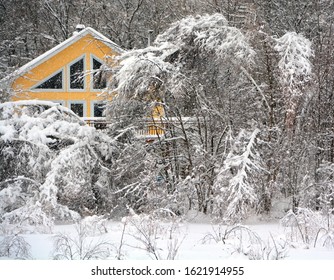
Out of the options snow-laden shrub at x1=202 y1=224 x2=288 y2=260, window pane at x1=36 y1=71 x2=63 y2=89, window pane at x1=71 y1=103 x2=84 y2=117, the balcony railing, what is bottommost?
snow-laden shrub at x1=202 y1=224 x2=288 y2=260

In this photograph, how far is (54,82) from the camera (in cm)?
2145

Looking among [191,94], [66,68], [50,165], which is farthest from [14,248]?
[66,68]

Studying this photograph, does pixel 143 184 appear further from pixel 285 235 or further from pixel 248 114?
pixel 285 235

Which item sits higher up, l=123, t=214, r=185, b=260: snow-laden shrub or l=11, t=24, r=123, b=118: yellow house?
l=11, t=24, r=123, b=118: yellow house

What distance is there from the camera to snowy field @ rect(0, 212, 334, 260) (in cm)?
787

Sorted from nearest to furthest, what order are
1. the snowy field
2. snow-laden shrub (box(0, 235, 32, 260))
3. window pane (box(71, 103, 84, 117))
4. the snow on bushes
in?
1. the snowy field
2. snow-laden shrub (box(0, 235, 32, 260))
3. the snow on bushes
4. window pane (box(71, 103, 84, 117))

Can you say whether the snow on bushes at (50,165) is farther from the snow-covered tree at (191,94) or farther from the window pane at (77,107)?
the window pane at (77,107)

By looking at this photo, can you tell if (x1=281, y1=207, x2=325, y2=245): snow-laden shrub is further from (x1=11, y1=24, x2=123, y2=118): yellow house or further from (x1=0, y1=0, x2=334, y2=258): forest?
(x1=11, y1=24, x2=123, y2=118): yellow house

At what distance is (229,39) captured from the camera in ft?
42.5

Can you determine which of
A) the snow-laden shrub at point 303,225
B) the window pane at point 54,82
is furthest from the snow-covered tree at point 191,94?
the window pane at point 54,82

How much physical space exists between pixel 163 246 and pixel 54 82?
14.4 meters

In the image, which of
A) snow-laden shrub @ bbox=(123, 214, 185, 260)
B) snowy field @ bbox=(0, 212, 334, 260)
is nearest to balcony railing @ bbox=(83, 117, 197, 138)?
snow-laden shrub @ bbox=(123, 214, 185, 260)

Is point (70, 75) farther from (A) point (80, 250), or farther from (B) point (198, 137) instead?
(A) point (80, 250)

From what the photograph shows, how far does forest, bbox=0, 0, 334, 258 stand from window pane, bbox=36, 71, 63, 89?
7.07m
